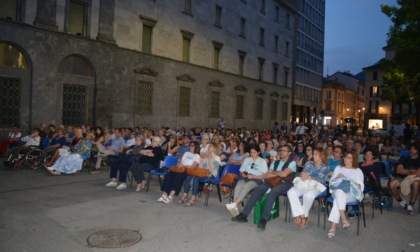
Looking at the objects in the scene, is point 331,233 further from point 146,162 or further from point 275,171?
point 146,162

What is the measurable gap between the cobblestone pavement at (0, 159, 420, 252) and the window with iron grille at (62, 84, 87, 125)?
1095cm

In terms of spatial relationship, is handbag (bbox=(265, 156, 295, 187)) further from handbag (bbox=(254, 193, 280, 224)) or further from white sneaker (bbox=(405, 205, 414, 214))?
white sneaker (bbox=(405, 205, 414, 214))

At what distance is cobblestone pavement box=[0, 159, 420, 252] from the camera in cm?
580

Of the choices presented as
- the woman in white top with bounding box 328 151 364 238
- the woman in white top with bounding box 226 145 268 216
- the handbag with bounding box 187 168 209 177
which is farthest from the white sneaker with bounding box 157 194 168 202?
the woman in white top with bounding box 328 151 364 238

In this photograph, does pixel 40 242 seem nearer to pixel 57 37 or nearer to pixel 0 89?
pixel 0 89

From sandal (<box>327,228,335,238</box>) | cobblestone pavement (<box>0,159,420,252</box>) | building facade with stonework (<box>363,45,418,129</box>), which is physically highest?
building facade with stonework (<box>363,45,418,129</box>)

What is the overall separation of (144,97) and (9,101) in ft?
29.1

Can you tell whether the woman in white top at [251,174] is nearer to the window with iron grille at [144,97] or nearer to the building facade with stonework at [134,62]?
the building facade with stonework at [134,62]

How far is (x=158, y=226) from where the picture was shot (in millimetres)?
6703

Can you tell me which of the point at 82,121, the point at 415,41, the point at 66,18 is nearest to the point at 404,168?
the point at 415,41

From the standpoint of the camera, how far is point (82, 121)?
2059cm

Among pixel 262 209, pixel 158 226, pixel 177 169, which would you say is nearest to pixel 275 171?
pixel 262 209

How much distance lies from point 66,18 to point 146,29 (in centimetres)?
614

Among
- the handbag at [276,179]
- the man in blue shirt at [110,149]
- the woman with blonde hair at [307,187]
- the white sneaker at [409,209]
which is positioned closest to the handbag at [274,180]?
the handbag at [276,179]
